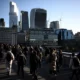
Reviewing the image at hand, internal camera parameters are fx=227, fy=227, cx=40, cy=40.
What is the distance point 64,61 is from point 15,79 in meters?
8.70

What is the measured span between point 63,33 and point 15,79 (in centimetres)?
17250

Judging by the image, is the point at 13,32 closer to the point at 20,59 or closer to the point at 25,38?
the point at 25,38

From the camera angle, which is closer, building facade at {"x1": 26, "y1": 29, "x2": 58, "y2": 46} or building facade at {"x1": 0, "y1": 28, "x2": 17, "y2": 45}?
building facade at {"x1": 0, "y1": 28, "x2": 17, "y2": 45}

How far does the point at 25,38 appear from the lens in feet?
534

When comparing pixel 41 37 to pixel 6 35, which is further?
pixel 41 37

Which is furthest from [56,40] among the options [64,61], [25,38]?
[64,61]

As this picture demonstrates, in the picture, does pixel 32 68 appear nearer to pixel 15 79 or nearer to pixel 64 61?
pixel 15 79

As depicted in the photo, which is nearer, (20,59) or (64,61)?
(20,59)

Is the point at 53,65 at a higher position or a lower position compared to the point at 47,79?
higher

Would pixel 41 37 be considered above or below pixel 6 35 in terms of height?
below

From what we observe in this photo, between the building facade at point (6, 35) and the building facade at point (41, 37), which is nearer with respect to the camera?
the building facade at point (6, 35)

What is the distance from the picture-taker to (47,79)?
12664mm

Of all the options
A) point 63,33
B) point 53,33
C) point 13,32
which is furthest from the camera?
point 63,33

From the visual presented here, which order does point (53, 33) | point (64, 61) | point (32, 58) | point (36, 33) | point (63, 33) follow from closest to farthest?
point (32, 58), point (64, 61), point (36, 33), point (53, 33), point (63, 33)
